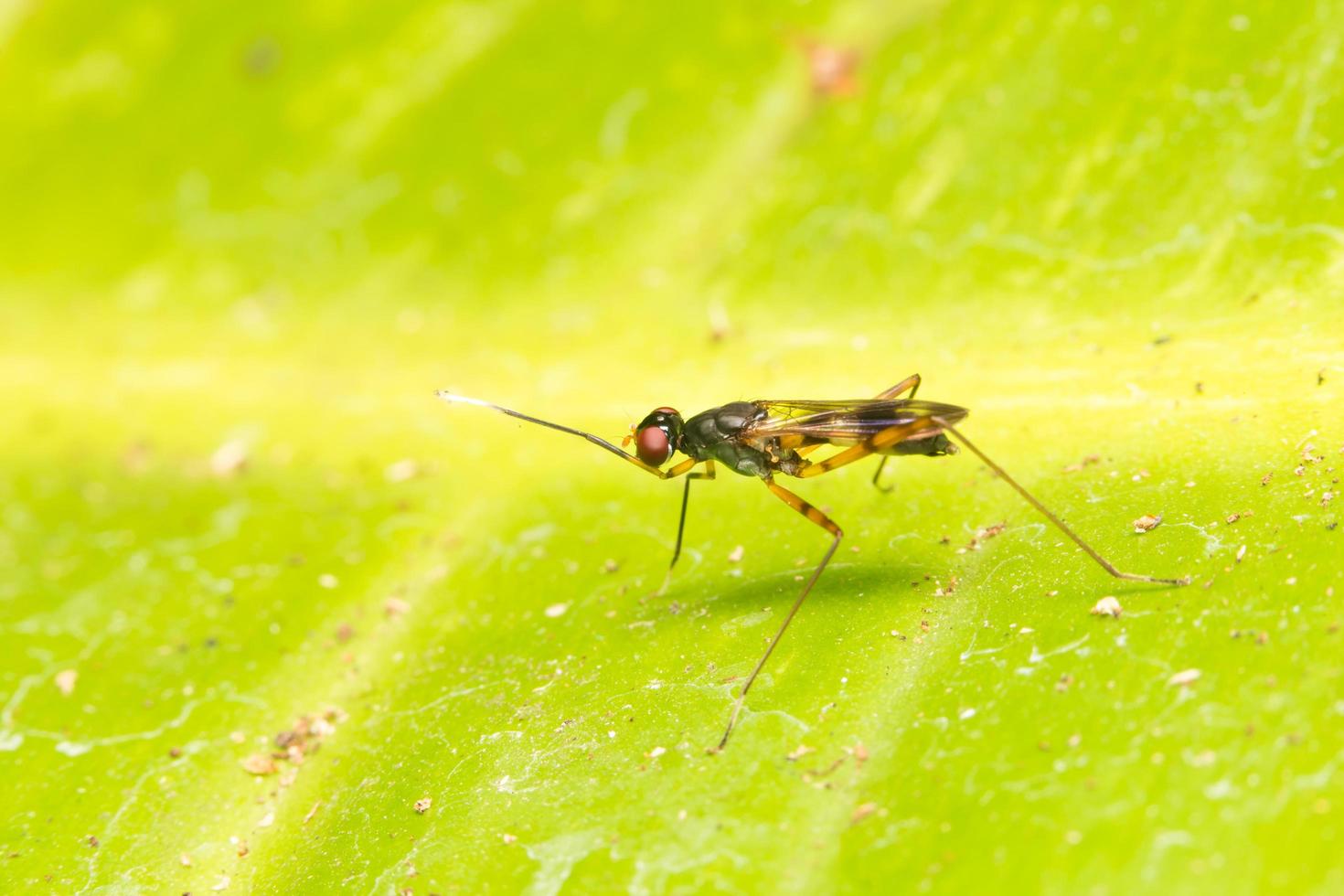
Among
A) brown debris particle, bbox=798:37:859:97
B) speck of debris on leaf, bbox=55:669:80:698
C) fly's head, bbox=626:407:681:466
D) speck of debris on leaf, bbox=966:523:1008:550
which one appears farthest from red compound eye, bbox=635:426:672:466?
speck of debris on leaf, bbox=55:669:80:698

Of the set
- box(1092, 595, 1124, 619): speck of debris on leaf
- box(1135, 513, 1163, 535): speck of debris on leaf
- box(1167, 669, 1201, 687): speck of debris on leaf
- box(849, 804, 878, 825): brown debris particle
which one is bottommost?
box(1167, 669, 1201, 687): speck of debris on leaf

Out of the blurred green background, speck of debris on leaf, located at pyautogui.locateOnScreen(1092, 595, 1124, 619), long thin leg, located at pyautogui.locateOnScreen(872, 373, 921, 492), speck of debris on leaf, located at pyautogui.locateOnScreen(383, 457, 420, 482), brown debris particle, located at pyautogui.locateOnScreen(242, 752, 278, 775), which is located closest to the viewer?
the blurred green background

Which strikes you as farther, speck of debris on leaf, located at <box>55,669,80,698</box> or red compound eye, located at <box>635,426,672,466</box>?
speck of debris on leaf, located at <box>55,669,80,698</box>

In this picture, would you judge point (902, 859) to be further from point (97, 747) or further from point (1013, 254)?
point (97, 747)

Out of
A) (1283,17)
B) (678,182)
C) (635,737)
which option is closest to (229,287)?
(678,182)

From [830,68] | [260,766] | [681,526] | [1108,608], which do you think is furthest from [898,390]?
[260,766]

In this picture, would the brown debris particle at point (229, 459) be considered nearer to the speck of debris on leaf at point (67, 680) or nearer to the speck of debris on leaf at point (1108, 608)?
the speck of debris on leaf at point (67, 680)

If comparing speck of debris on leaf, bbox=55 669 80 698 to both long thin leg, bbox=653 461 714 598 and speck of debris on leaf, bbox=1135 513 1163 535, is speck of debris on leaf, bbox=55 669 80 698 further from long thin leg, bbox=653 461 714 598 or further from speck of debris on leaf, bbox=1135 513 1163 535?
speck of debris on leaf, bbox=1135 513 1163 535
